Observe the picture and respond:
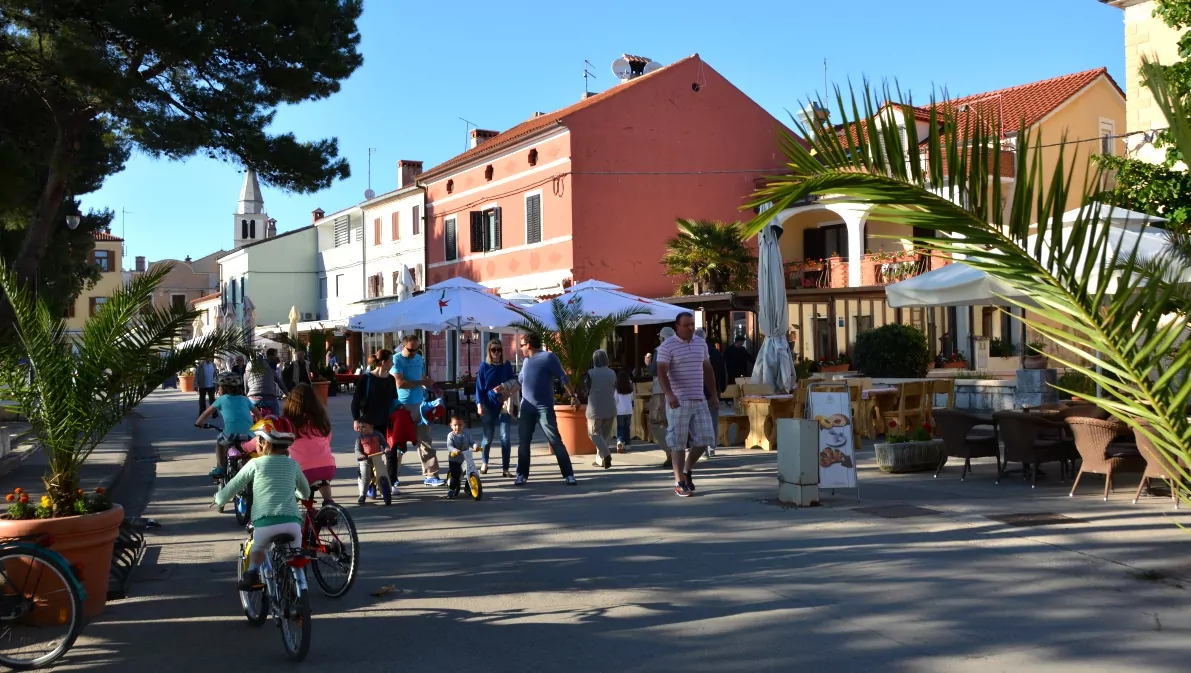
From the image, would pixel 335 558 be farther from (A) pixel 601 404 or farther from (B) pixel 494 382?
(A) pixel 601 404

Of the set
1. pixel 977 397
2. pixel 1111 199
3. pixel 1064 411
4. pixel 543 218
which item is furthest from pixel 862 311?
pixel 1111 199

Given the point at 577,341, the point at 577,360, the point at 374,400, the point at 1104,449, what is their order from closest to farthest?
the point at 1104,449 < the point at 374,400 < the point at 577,341 < the point at 577,360

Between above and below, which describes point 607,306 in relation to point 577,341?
above

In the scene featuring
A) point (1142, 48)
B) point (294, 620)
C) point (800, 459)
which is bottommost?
point (294, 620)

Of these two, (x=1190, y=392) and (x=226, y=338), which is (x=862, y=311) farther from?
(x=1190, y=392)

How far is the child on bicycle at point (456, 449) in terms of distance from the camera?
1153cm

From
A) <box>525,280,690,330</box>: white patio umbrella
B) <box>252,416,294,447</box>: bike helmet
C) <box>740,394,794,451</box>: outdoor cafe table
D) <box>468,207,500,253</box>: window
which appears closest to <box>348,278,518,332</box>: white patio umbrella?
<box>525,280,690,330</box>: white patio umbrella

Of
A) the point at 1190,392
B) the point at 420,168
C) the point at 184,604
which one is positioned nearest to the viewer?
the point at 1190,392

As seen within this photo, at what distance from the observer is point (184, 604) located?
7.19 metres

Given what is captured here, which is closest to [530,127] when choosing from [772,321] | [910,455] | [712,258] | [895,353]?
[712,258]

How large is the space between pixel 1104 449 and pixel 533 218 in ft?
80.7

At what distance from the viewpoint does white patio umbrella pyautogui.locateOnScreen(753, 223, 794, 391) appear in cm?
1617

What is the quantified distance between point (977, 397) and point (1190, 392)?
13161 millimetres

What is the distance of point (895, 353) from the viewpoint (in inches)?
772
